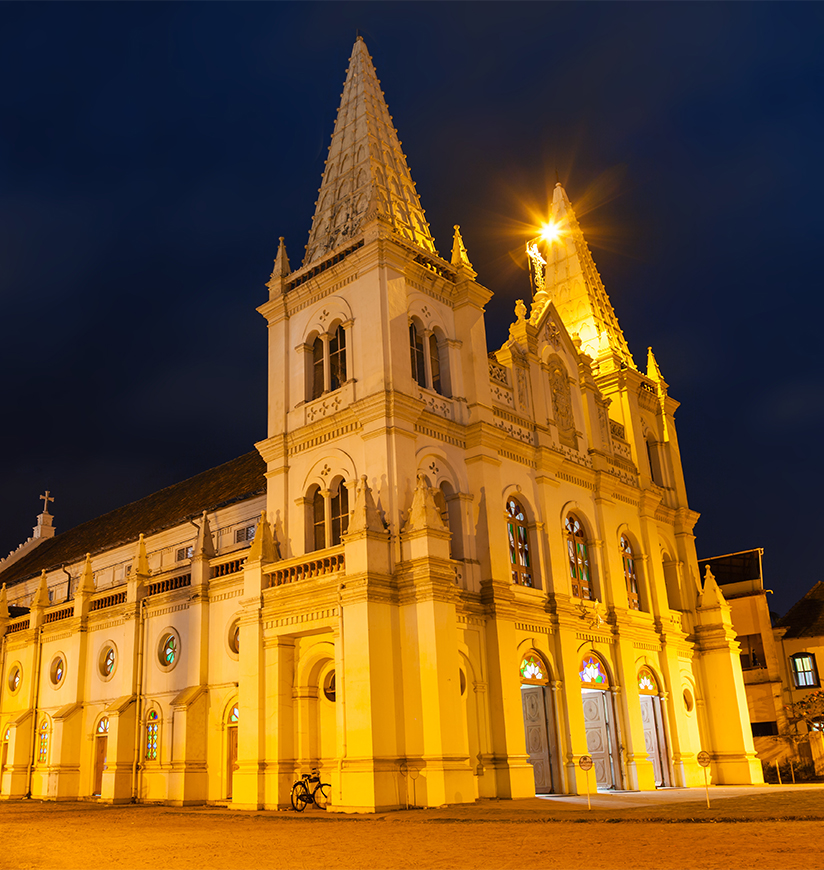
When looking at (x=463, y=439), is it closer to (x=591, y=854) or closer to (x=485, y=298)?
(x=485, y=298)

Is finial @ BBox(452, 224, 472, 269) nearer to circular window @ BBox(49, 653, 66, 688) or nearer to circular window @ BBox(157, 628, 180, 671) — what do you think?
circular window @ BBox(157, 628, 180, 671)

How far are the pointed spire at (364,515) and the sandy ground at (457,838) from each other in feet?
24.1

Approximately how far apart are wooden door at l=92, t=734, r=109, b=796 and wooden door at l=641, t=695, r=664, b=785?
70.0ft

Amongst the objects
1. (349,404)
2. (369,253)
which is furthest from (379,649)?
(369,253)

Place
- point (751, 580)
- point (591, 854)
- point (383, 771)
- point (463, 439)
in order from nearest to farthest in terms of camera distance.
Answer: point (591, 854)
point (383, 771)
point (463, 439)
point (751, 580)

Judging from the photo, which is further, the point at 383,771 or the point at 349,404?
the point at 349,404

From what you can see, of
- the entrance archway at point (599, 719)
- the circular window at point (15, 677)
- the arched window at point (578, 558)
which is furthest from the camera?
the circular window at point (15, 677)

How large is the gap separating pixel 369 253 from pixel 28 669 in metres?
26.2

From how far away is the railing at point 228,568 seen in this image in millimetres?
29859

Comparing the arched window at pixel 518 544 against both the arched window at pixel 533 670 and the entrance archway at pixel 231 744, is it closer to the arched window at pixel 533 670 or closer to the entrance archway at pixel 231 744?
the arched window at pixel 533 670

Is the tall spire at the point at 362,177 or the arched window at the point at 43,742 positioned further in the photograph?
the arched window at the point at 43,742

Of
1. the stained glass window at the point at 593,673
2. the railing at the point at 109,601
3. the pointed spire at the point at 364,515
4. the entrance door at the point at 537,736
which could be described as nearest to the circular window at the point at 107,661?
the railing at the point at 109,601

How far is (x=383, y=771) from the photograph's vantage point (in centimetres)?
2138

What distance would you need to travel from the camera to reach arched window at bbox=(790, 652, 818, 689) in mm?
45156
